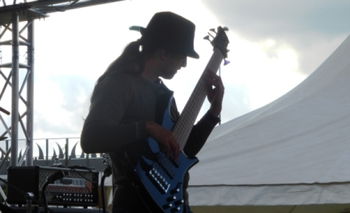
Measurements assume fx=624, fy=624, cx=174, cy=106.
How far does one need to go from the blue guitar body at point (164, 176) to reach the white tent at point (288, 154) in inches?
59.7

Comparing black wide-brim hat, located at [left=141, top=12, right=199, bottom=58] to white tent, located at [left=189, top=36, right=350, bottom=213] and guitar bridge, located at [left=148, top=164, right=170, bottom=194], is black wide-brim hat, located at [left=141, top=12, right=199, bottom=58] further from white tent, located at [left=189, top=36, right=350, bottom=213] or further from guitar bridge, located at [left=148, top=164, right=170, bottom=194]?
white tent, located at [left=189, top=36, right=350, bottom=213]

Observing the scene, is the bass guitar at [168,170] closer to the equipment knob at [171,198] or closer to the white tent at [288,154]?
the equipment knob at [171,198]

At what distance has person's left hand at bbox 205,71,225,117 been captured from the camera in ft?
7.05

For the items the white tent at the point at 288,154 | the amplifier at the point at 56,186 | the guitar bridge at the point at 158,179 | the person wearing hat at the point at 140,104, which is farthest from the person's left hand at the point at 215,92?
the amplifier at the point at 56,186

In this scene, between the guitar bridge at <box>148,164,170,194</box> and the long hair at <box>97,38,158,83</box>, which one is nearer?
the guitar bridge at <box>148,164,170,194</box>

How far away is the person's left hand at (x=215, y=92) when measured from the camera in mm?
2148

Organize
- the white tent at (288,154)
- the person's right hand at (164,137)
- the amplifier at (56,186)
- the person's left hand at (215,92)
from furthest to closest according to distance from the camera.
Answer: the amplifier at (56,186)
the white tent at (288,154)
the person's left hand at (215,92)
the person's right hand at (164,137)

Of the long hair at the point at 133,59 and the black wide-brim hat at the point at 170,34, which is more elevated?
the black wide-brim hat at the point at 170,34

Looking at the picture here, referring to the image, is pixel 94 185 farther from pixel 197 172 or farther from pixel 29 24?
pixel 29 24

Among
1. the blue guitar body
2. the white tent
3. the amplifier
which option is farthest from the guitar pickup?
the amplifier

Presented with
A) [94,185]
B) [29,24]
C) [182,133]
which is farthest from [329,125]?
[29,24]

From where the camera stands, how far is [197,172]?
381cm

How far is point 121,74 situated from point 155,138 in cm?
25

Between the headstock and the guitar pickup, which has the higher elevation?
the headstock
